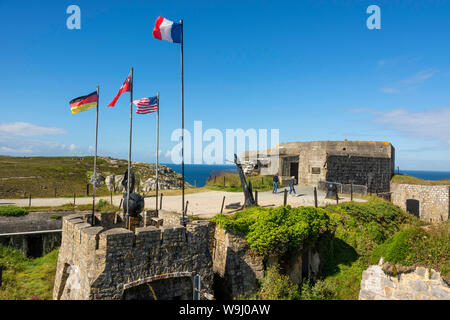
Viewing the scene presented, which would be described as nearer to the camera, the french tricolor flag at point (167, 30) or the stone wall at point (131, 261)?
the stone wall at point (131, 261)

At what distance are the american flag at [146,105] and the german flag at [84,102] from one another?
1418 mm

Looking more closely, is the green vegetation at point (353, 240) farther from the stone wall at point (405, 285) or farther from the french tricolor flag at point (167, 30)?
the french tricolor flag at point (167, 30)

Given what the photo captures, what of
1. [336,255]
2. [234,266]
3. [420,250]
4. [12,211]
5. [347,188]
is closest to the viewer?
[420,250]

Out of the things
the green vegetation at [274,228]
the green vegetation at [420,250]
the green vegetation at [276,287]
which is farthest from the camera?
the green vegetation at [274,228]

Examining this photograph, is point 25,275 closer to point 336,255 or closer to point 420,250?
point 336,255

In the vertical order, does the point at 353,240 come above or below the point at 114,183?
below

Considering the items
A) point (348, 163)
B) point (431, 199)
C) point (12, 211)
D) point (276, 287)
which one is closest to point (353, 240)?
point (276, 287)

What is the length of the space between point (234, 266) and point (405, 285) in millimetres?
4968

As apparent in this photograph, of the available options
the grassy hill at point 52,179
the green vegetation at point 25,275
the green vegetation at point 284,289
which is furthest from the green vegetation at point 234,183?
the green vegetation at point 25,275

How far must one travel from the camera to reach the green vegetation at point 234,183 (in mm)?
27128

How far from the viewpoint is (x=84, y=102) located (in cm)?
979

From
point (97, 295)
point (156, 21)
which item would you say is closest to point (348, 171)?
point (156, 21)

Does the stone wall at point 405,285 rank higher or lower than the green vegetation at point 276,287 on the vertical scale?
higher

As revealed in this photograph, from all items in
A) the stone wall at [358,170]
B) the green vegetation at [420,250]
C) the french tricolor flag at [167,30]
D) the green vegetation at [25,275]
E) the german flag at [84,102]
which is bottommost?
the green vegetation at [25,275]
